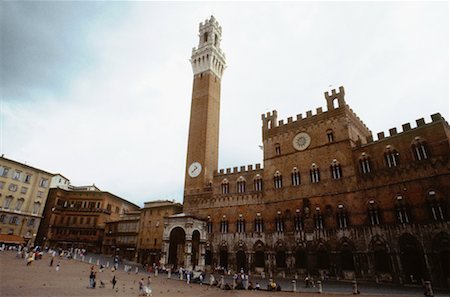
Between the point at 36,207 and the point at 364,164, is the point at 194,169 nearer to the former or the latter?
the point at 364,164

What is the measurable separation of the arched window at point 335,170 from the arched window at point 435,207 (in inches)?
325

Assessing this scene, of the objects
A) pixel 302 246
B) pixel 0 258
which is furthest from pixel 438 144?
pixel 0 258

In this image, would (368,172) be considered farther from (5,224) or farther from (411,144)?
(5,224)

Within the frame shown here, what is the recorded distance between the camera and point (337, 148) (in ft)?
100.0

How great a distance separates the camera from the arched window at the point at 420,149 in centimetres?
2403

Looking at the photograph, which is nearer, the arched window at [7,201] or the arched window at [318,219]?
the arched window at [318,219]

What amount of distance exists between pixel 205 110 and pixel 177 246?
2115cm

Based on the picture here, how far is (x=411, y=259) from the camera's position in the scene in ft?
75.7

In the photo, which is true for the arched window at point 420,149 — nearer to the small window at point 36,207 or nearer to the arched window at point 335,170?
the arched window at point 335,170

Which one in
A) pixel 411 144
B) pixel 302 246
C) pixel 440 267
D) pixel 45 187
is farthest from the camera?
pixel 45 187

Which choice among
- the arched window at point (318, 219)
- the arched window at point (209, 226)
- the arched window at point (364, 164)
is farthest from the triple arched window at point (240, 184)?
the arched window at point (364, 164)

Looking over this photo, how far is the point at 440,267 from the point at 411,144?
34.4 ft

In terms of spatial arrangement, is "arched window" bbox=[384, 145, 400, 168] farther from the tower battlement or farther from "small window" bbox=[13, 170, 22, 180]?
"small window" bbox=[13, 170, 22, 180]

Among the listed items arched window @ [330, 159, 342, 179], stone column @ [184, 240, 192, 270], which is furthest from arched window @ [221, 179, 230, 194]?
arched window @ [330, 159, 342, 179]
